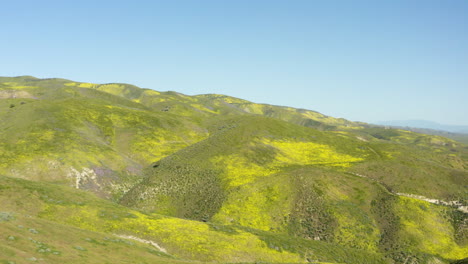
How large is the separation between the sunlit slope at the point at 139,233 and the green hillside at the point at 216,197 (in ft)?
0.74

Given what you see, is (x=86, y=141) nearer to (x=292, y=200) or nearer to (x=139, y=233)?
(x=139, y=233)

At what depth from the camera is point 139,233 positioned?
45.3 metres

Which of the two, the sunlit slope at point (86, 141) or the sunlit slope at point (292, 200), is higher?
the sunlit slope at point (86, 141)

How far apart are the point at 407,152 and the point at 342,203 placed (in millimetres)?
61122

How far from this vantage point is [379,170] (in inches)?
3142

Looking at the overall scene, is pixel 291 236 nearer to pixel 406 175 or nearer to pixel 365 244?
pixel 365 244

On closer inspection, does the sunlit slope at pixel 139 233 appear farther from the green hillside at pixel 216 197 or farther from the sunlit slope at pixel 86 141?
the sunlit slope at pixel 86 141

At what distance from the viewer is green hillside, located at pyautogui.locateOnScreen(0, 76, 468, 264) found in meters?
44.0

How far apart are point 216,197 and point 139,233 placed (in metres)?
26.5

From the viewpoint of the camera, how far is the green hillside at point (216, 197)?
43969 mm

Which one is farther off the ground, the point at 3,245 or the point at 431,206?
the point at 3,245

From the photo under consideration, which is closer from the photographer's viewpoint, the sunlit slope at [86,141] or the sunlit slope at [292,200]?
the sunlit slope at [292,200]

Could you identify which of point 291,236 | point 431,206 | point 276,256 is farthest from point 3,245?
point 431,206

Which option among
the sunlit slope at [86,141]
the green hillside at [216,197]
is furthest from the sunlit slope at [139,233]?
the sunlit slope at [86,141]
